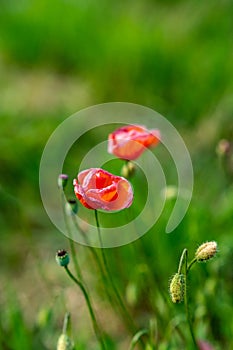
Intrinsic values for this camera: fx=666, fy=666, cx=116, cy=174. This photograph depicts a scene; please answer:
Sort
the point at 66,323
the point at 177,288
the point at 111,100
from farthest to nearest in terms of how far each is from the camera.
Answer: the point at 111,100 < the point at 66,323 < the point at 177,288

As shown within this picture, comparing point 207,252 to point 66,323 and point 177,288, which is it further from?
point 66,323

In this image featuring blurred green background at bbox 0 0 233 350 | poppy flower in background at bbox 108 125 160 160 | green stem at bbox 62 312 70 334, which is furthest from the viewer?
blurred green background at bbox 0 0 233 350

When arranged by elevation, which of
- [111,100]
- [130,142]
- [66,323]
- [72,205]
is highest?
[111,100]

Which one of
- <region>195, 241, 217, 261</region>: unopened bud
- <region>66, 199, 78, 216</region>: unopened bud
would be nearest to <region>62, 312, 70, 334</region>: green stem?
<region>66, 199, 78, 216</region>: unopened bud

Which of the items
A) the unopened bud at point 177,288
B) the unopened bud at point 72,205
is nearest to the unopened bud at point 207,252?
the unopened bud at point 177,288

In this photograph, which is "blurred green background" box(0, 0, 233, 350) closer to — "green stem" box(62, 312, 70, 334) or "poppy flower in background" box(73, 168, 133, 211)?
"green stem" box(62, 312, 70, 334)

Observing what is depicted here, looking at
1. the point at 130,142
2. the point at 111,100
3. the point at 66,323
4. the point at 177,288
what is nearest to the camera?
the point at 177,288

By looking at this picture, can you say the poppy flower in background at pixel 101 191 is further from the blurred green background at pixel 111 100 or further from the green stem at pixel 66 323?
the blurred green background at pixel 111 100

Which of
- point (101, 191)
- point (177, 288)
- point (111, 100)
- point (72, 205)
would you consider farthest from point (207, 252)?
point (111, 100)
